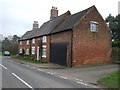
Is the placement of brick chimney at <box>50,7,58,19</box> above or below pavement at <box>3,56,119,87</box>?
above

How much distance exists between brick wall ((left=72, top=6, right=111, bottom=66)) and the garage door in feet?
6.13

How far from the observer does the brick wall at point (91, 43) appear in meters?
23.9

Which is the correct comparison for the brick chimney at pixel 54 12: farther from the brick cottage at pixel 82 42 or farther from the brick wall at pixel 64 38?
the brick wall at pixel 64 38

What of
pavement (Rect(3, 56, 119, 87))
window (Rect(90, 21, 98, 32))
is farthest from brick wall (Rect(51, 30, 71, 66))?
window (Rect(90, 21, 98, 32))

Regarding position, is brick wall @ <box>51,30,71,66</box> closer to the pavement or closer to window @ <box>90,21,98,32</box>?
the pavement

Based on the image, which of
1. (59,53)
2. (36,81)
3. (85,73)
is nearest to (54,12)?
(59,53)

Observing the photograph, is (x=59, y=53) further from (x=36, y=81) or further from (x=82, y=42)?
(x=36, y=81)

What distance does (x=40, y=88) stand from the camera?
9656 millimetres

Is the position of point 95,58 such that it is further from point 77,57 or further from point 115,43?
point 115,43

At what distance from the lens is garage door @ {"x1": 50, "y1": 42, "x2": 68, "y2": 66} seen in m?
24.8

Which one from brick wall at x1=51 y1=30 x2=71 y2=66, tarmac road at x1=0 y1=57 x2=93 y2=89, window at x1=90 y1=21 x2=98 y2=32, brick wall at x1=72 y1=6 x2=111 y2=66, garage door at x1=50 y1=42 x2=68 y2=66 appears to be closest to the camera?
tarmac road at x1=0 y1=57 x2=93 y2=89

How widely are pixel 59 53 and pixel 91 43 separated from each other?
4929mm

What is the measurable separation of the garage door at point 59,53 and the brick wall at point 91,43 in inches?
73.5

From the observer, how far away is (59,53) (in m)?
26.3
